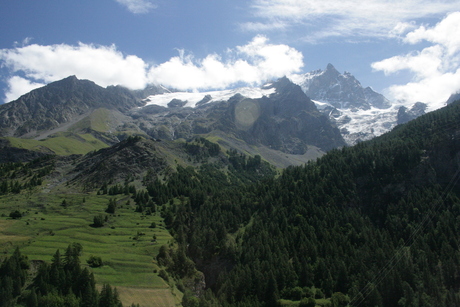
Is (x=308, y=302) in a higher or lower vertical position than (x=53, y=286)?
lower

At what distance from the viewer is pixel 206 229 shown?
176000mm

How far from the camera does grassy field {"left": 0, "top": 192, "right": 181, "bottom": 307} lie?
117m

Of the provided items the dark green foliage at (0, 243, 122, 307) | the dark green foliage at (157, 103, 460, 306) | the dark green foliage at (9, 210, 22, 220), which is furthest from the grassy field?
the dark green foliage at (157, 103, 460, 306)

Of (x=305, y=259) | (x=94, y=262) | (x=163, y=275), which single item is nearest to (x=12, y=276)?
(x=94, y=262)

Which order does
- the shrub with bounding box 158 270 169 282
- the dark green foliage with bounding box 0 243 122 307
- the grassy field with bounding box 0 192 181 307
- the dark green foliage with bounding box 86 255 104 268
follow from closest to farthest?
the dark green foliage with bounding box 0 243 122 307, the grassy field with bounding box 0 192 181 307, the dark green foliage with bounding box 86 255 104 268, the shrub with bounding box 158 270 169 282

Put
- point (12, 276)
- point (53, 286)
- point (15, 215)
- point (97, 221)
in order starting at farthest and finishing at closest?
1. point (97, 221)
2. point (15, 215)
3. point (53, 286)
4. point (12, 276)

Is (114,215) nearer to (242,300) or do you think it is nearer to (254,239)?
(254,239)

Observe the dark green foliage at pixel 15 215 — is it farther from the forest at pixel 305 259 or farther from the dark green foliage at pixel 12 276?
the dark green foliage at pixel 12 276

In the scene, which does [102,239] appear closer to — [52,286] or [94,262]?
[94,262]

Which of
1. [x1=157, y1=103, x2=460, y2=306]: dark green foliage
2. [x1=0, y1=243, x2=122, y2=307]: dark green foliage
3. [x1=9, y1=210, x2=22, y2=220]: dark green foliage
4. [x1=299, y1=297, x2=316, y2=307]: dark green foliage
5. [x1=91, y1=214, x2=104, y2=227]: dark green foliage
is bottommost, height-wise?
[x1=299, y1=297, x2=316, y2=307]: dark green foliage

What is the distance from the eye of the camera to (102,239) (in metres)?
148

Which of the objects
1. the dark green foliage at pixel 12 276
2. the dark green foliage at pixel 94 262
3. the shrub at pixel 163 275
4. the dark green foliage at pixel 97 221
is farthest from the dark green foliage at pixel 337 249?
the dark green foliage at pixel 12 276

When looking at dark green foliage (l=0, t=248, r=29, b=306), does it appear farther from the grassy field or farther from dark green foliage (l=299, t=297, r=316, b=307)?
dark green foliage (l=299, t=297, r=316, b=307)

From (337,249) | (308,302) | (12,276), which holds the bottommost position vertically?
(308,302)
